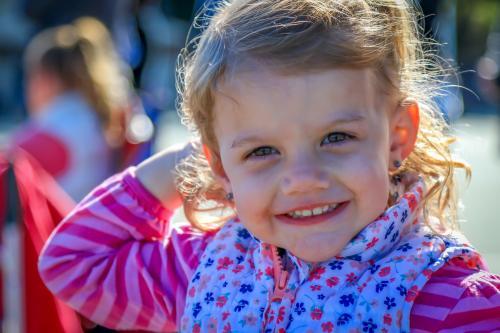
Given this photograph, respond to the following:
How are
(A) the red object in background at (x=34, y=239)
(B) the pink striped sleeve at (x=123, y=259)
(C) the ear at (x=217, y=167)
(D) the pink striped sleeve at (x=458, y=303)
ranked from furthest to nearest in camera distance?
(A) the red object in background at (x=34, y=239) < (B) the pink striped sleeve at (x=123, y=259) < (C) the ear at (x=217, y=167) < (D) the pink striped sleeve at (x=458, y=303)

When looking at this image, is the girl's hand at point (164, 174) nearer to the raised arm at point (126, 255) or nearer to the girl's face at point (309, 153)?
the raised arm at point (126, 255)

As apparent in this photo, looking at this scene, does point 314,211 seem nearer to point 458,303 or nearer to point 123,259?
point 458,303

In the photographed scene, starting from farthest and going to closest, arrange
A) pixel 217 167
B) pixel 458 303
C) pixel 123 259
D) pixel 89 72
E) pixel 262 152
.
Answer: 1. pixel 89 72
2. pixel 123 259
3. pixel 217 167
4. pixel 262 152
5. pixel 458 303

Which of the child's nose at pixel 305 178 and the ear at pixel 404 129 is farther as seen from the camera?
the ear at pixel 404 129

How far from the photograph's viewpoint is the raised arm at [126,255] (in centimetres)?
201

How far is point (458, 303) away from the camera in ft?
5.34

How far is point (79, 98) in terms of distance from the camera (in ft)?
13.8

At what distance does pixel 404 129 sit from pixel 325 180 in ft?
0.82

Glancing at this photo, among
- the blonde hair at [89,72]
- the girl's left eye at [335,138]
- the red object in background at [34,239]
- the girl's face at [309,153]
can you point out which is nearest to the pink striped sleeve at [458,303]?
the girl's face at [309,153]

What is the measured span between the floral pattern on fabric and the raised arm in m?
0.14

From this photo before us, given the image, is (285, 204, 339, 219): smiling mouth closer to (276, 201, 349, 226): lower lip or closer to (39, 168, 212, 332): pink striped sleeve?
(276, 201, 349, 226): lower lip

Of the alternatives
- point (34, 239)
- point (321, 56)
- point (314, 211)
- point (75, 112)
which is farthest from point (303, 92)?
point (75, 112)

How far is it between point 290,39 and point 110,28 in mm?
5180

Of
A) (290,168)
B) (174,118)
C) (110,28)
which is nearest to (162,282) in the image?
(290,168)
